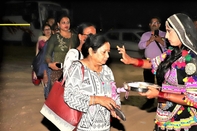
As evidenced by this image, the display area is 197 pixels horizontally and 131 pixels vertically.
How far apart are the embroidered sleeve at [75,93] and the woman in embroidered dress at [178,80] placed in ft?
1.76

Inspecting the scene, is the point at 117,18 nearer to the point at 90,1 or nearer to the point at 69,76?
the point at 90,1

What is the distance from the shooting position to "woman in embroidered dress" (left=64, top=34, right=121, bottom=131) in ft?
8.46

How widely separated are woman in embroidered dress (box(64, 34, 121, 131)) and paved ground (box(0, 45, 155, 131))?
103 inches

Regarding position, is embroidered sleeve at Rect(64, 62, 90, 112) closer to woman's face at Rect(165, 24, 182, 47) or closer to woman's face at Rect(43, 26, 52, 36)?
woman's face at Rect(165, 24, 182, 47)

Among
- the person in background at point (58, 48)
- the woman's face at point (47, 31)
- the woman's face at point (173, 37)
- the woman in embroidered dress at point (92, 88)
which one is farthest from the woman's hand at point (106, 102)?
the woman's face at point (47, 31)

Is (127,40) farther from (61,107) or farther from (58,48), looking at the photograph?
(61,107)

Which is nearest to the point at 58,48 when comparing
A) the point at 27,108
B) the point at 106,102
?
the point at 106,102

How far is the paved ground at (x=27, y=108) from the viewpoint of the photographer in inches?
211

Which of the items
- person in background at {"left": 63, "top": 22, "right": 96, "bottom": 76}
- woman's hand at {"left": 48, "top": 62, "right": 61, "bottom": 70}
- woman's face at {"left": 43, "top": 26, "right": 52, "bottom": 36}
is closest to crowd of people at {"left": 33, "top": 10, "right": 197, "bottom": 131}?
person in background at {"left": 63, "top": 22, "right": 96, "bottom": 76}

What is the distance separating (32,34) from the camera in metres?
20.5

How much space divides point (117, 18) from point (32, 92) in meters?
18.8

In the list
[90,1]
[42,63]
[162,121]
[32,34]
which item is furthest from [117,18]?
[162,121]

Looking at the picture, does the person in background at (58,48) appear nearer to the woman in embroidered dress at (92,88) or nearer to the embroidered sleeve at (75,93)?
the woman in embroidered dress at (92,88)

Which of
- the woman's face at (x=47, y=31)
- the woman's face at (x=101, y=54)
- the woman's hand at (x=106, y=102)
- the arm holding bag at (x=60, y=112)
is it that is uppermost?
the woman's face at (x=101, y=54)
